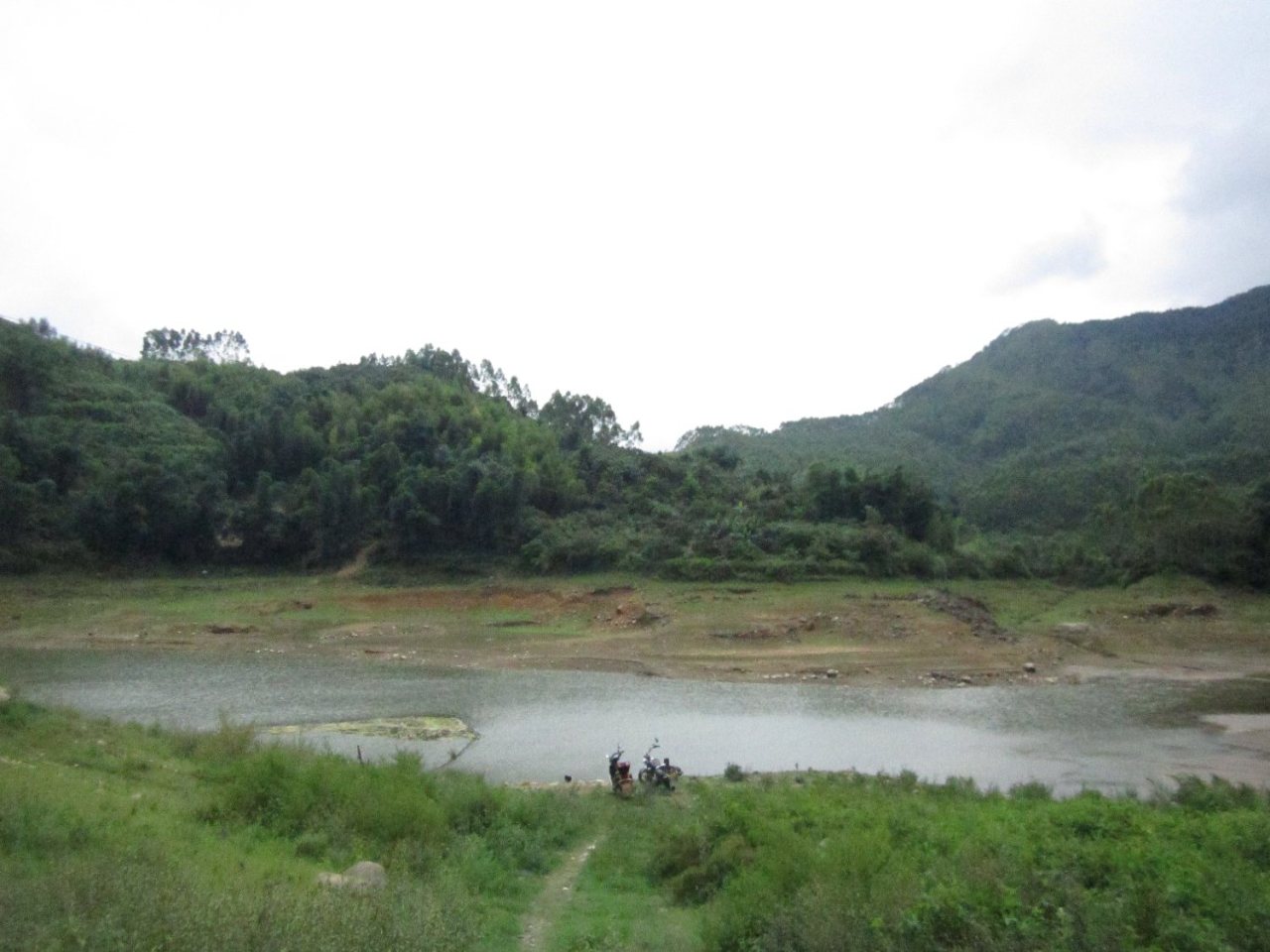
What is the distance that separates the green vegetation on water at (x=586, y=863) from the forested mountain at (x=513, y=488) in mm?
33567

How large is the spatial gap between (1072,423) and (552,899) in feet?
305

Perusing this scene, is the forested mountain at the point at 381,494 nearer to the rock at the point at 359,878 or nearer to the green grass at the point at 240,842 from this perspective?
the green grass at the point at 240,842

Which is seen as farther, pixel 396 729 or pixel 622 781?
pixel 396 729

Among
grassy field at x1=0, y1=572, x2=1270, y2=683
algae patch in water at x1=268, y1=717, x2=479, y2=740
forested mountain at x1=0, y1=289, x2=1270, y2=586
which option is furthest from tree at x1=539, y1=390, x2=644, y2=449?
algae patch in water at x1=268, y1=717, x2=479, y2=740

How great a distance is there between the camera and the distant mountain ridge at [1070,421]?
71.5 m

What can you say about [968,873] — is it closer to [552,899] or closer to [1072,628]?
[552,899]

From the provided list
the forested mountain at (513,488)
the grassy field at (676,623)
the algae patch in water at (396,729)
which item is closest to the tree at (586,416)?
the forested mountain at (513,488)

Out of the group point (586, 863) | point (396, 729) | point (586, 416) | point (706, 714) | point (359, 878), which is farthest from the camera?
point (586, 416)

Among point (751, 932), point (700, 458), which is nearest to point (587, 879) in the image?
point (751, 932)

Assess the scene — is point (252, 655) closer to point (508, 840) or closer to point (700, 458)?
point (508, 840)

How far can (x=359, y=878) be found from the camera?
9.33 meters

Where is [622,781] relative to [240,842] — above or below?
below

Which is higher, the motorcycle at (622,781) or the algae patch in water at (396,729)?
the motorcycle at (622,781)

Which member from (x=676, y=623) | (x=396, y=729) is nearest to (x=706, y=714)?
(x=396, y=729)
